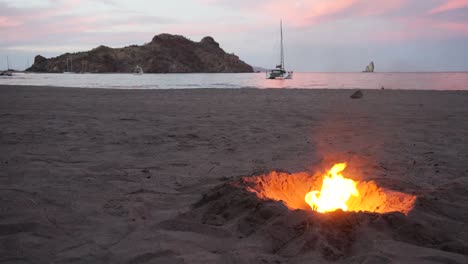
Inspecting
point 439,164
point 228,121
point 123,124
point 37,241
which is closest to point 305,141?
point 439,164

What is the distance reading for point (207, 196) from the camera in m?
4.32

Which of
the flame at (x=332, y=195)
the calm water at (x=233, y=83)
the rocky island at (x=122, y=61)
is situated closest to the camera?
the flame at (x=332, y=195)

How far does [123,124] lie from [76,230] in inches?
264

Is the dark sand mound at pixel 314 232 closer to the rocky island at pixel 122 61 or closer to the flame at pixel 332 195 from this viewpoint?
the flame at pixel 332 195

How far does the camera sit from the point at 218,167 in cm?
591

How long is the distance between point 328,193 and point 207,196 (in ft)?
4.33

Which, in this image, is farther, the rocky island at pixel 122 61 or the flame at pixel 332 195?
the rocky island at pixel 122 61

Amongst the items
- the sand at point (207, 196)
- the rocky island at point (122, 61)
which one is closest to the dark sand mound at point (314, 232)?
the sand at point (207, 196)

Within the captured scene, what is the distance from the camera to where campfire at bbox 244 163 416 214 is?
4020 mm

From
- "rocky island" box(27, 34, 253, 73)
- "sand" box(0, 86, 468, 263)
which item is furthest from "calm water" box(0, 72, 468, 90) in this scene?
"rocky island" box(27, 34, 253, 73)

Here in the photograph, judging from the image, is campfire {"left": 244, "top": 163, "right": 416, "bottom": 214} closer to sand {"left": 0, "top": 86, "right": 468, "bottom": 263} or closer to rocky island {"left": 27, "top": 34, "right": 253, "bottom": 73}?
sand {"left": 0, "top": 86, "right": 468, "bottom": 263}

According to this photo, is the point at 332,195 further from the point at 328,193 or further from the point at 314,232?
the point at 314,232

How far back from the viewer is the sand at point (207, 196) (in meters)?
3.16

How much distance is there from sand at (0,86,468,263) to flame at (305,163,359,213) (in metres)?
0.47
